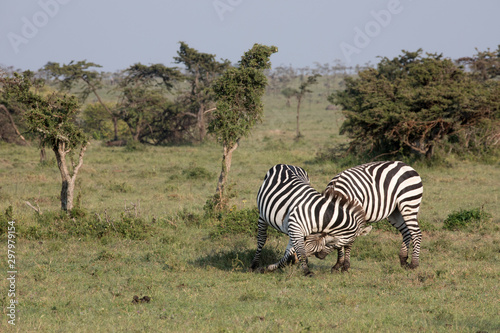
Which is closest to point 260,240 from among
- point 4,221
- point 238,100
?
point 238,100

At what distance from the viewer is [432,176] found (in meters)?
19.5

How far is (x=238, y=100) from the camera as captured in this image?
43.4 feet

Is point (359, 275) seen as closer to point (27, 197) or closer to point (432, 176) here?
point (27, 197)

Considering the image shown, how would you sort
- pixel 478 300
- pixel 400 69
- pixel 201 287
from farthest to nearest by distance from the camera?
1. pixel 400 69
2. pixel 201 287
3. pixel 478 300

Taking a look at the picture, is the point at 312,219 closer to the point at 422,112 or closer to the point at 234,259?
the point at 234,259

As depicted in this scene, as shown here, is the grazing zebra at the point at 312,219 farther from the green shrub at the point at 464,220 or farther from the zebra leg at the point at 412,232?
the green shrub at the point at 464,220

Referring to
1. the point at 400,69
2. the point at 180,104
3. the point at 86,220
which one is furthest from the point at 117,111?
the point at 86,220

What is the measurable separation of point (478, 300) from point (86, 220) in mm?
8068

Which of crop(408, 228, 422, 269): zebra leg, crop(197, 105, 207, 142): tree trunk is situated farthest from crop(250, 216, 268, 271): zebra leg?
crop(197, 105, 207, 142): tree trunk

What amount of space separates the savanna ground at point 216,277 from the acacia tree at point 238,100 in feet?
6.90

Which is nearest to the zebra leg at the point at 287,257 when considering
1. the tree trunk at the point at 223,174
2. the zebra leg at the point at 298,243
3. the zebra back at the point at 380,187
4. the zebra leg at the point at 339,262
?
the zebra leg at the point at 298,243

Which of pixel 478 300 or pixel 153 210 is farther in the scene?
pixel 153 210

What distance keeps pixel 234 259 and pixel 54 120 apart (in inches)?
224

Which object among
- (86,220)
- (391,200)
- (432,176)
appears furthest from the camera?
(432,176)
